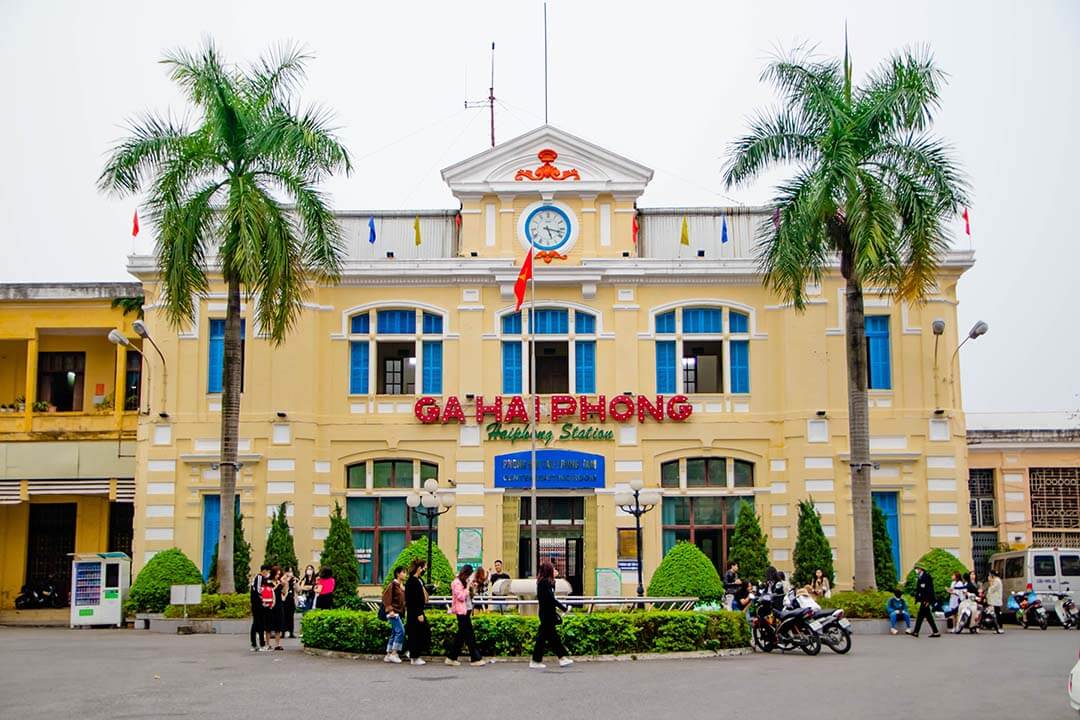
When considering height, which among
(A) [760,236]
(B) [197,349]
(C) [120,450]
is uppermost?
(A) [760,236]

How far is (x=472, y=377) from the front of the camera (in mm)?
35156

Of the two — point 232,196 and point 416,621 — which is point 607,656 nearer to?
point 416,621

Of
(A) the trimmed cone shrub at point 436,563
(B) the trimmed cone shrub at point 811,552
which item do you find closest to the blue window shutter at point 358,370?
(A) the trimmed cone shrub at point 436,563

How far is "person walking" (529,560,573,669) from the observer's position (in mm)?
19141

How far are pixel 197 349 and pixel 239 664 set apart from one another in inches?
630

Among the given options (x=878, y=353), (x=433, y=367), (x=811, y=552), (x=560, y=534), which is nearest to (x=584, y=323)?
(x=433, y=367)

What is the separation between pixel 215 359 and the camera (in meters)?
35.0

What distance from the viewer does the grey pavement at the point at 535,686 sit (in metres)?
14.9

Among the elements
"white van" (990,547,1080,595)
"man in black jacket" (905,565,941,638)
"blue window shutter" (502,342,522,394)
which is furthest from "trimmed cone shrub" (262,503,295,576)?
"white van" (990,547,1080,595)

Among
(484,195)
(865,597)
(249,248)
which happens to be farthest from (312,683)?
(484,195)

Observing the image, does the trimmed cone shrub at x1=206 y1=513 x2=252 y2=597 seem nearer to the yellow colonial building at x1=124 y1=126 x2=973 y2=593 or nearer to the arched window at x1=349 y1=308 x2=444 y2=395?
the yellow colonial building at x1=124 y1=126 x2=973 y2=593

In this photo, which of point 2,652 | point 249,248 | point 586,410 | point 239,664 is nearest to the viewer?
point 239,664

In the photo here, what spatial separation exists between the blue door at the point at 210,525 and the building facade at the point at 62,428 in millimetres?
3604

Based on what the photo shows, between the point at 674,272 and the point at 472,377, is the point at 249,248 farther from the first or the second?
the point at 674,272
